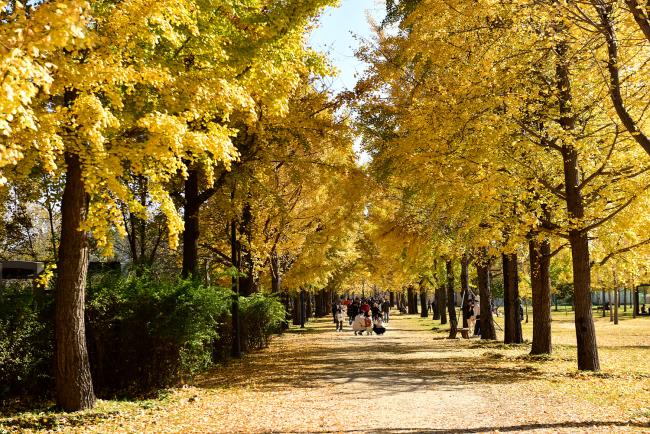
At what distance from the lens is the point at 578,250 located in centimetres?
1370

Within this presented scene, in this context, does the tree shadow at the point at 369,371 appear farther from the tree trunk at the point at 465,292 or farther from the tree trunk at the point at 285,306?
the tree trunk at the point at 285,306

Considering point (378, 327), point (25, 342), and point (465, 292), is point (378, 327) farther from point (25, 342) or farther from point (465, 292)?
point (25, 342)

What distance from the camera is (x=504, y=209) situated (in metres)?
14.9

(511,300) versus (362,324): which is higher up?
(511,300)

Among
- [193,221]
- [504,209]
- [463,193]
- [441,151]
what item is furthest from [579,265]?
[193,221]

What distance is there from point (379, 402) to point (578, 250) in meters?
6.76

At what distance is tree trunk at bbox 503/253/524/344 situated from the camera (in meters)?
20.0

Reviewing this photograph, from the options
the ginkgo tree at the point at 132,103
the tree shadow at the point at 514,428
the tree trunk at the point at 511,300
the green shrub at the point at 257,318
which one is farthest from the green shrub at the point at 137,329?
the tree trunk at the point at 511,300

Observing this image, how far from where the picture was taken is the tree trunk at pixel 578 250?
13.3 meters

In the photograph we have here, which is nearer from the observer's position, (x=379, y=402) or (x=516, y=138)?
(x=379, y=402)

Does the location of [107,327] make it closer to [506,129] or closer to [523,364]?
[506,129]

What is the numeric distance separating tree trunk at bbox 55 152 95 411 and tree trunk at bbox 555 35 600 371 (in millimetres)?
10138

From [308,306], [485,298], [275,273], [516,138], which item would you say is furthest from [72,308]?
[308,306]

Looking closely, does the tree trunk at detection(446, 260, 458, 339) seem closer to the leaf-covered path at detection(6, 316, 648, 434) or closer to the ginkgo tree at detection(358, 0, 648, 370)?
the leaf-covered path at detection(6, 316, 648, 434)
